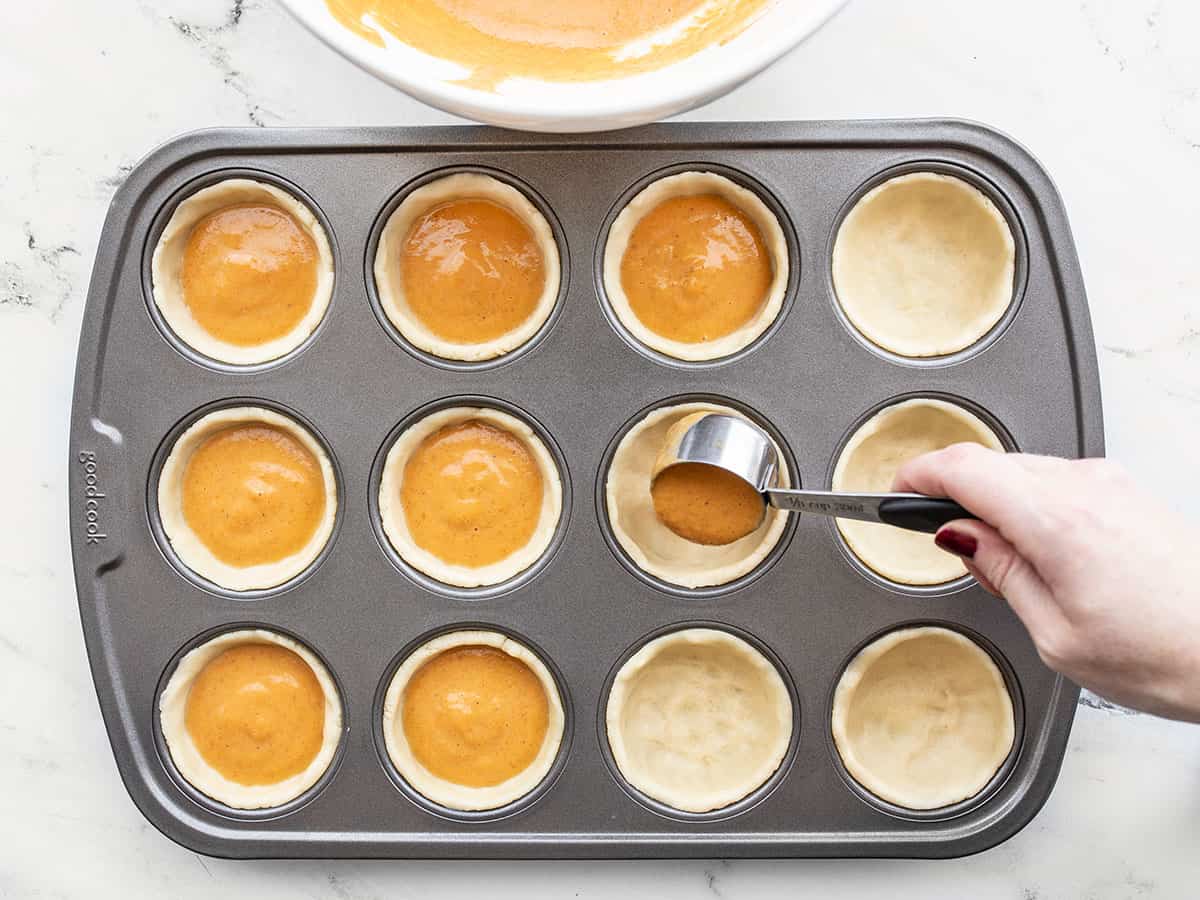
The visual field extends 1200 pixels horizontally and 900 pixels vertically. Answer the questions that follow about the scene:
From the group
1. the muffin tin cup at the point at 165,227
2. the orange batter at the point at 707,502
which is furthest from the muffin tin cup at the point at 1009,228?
the muffin tin cup at the point at 165,227

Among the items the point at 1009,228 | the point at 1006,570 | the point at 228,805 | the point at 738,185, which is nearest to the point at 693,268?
the point at 738,185

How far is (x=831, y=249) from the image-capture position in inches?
89.4

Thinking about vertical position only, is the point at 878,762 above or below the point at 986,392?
below

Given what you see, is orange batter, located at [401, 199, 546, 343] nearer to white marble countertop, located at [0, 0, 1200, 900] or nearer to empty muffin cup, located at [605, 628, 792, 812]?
white marble countertop, located at [0, 0, 1200, 900]

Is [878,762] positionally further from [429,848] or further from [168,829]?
[168,829]

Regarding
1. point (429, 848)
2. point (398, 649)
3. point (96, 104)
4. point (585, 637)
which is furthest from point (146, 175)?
point (429, 848)

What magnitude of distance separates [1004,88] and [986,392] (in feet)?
2.60

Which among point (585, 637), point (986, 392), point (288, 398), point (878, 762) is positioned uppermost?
point (986, 392)

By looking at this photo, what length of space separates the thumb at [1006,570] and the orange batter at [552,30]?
0.95m

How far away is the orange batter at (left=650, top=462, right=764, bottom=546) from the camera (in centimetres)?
220

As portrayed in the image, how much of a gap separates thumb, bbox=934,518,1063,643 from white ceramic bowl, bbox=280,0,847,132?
34.4 inches

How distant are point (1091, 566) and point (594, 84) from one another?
1134mm

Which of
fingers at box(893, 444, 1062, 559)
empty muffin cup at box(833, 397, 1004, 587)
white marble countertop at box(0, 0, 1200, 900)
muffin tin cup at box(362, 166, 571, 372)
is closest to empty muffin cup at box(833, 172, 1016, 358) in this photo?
empty muffin cup at box(833, 397, 1004, 587)

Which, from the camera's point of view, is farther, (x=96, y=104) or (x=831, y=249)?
(x=96, y=104)
